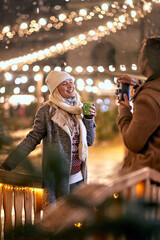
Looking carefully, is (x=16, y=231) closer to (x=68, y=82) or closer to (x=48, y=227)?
(x=48, y=227)

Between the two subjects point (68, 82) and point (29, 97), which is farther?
point (68, 82)

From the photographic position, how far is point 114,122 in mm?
799

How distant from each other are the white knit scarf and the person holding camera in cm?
82

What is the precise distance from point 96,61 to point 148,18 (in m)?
0.63

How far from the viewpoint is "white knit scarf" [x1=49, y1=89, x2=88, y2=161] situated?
8.45 feet

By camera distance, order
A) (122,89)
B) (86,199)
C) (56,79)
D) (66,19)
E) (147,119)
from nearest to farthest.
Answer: (86,199) < (147,119) < (122,89) < (56,79) < (66,19)

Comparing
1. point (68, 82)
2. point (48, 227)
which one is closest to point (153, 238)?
point (48, 227)

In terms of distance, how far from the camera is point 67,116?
265 cm

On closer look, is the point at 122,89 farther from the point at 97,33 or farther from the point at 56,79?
the point at 97,33

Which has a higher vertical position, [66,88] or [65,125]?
[66,88]

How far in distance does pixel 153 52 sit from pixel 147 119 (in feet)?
1.02

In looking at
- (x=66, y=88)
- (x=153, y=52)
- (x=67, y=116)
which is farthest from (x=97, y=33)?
(x=153, y=52)

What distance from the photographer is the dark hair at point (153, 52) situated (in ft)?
5.42

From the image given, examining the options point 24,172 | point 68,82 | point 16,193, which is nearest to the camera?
point 24,172
